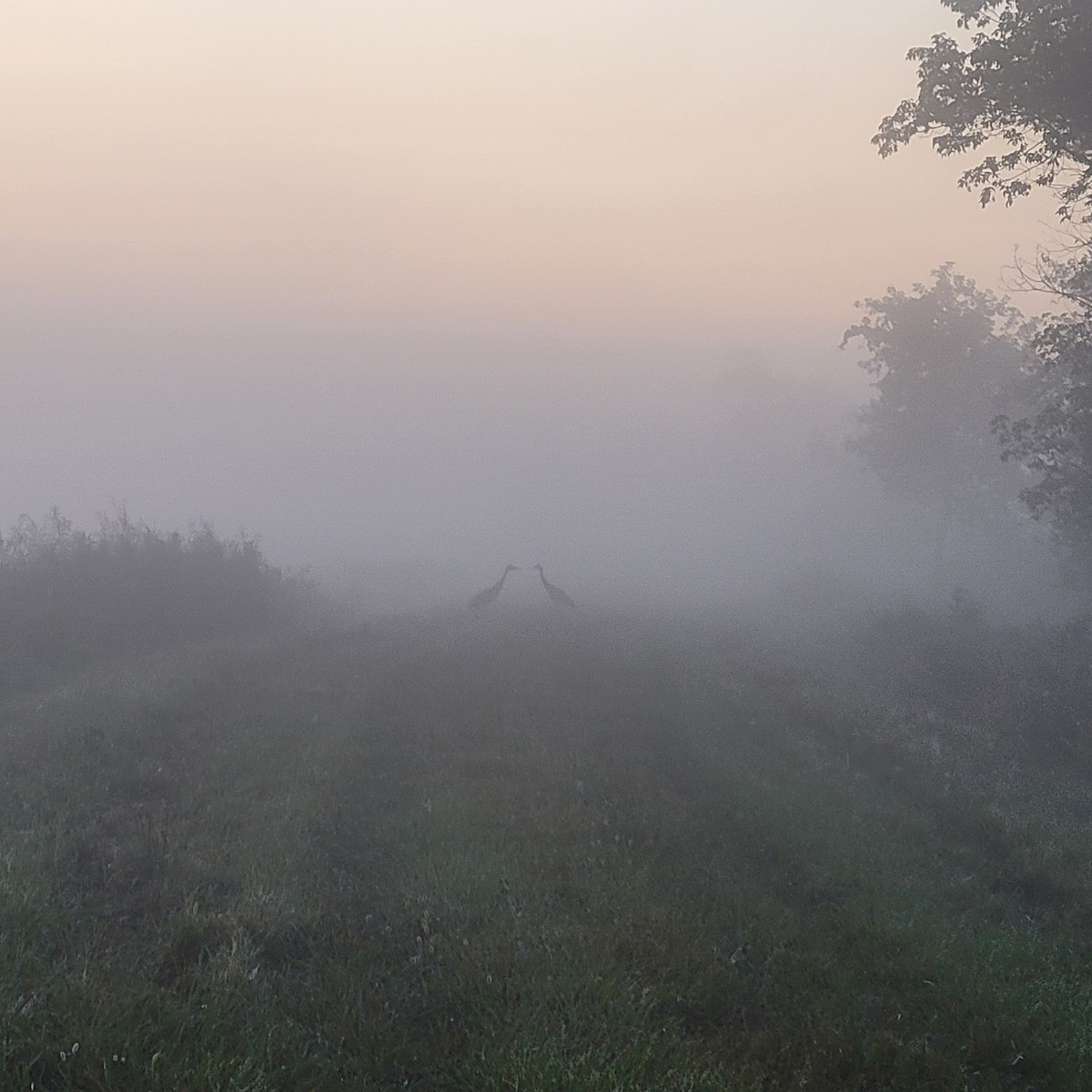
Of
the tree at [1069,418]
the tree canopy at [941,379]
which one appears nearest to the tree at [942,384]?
the tree canopy at [941,379]

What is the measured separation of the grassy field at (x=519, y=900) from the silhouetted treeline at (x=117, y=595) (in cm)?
347

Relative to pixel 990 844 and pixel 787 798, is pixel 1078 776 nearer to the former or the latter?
pixel 990 844

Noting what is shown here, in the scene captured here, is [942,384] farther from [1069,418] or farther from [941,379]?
[1069,418]

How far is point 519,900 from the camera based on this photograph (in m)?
6.59

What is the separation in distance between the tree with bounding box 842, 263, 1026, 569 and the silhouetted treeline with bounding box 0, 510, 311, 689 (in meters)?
34.5

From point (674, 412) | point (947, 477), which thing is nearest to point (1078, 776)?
point (947, 477)

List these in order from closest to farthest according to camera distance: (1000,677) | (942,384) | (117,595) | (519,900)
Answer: (519,900) < (1000,677) < (117,595) < (942,384)

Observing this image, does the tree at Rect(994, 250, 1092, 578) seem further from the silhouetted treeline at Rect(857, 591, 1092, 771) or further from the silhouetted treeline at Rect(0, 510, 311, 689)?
the silhouetted treeline at Rect(0, 510, 311, 689)

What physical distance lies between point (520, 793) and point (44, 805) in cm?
515

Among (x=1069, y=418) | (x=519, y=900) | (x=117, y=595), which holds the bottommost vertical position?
(x=519, y=900)

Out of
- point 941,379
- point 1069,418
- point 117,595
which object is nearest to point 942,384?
point 941,379

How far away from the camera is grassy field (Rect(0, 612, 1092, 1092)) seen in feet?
15.1

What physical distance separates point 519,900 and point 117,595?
16.7 meters

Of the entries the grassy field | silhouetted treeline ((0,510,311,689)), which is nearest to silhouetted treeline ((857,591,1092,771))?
the grassy field
